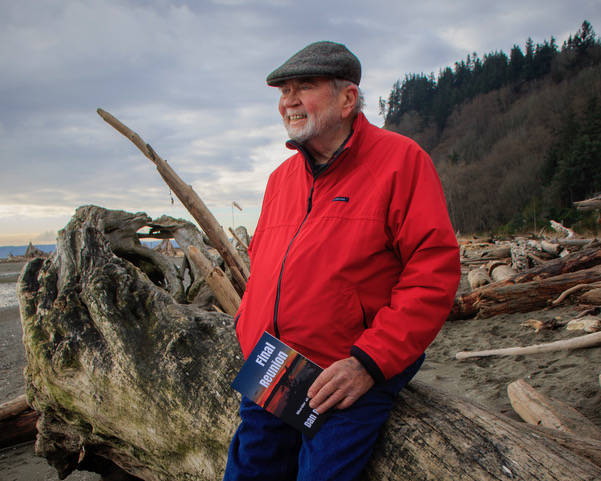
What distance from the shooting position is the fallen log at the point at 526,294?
5.92 meters

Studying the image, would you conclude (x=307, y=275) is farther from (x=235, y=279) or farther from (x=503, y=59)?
(x=503, y=59)

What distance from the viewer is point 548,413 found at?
2660 millimetres

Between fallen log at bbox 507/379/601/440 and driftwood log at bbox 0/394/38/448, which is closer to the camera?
fallen log at bbox 507/379/601/440

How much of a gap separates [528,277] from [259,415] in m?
6.34

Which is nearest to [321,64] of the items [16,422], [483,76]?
[16,422]

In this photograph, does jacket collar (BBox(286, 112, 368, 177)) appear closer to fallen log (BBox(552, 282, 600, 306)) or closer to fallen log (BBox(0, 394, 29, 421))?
fallen log (BBox(0, 394, 29, 421))

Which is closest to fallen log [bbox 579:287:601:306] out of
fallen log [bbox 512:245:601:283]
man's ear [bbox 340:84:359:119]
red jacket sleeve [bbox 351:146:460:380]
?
fallen log [bbox 512:245:601:283]

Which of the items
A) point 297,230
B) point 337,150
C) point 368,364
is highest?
point 337,150

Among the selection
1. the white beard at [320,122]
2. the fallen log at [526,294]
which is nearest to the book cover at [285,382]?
the white beard at [320,122]

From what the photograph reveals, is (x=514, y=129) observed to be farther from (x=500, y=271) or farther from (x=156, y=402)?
(x=156, y=402)

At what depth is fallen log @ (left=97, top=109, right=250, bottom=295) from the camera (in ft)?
20.6

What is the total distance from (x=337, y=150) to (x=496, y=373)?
3518mm

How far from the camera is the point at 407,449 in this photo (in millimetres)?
1627

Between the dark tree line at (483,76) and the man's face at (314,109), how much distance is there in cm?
8315
